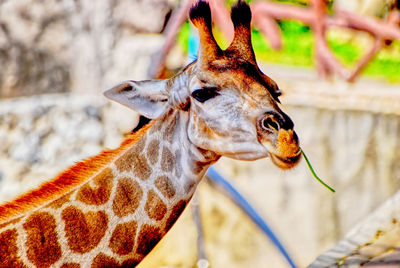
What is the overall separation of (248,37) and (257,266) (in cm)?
295

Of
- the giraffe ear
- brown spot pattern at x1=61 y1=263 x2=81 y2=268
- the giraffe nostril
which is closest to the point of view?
the giraffe nostril

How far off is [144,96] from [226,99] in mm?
374

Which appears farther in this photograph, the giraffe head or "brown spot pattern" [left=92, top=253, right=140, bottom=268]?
"brown spot pattern" [left=92, top=253, right=140, bottom=268]

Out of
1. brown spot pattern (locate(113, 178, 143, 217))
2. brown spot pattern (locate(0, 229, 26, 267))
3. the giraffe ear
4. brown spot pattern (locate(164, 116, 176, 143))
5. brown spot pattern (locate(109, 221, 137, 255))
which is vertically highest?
the giraffe ear

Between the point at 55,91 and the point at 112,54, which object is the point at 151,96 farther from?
the point at 55,91

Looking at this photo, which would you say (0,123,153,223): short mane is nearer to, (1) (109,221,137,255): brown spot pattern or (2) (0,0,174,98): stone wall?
(1) (109,221,137,255): brown spot pattern

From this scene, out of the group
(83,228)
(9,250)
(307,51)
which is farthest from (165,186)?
(307,51)

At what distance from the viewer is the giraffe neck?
1.99m

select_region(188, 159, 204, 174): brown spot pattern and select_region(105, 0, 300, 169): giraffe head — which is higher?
select_region(105, 0, 300, 169): giraffe head

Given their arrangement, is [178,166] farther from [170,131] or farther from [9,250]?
[9,250]

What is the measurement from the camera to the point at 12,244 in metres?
1.95

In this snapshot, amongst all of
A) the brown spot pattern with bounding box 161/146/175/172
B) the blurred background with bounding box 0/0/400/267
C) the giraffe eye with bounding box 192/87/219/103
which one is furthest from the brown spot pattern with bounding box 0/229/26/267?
the blurred background with bounding box 0/0/400/267

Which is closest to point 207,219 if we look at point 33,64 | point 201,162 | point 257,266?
point 257,266

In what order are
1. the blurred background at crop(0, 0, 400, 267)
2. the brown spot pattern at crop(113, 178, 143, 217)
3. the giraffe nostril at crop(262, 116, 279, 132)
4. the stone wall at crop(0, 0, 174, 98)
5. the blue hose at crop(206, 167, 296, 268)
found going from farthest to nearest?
the blue hose at crop(206, 167, 296, 268), the stone wall at crop(0, 0, 174, 98), the blurred background at crop(0, 0, 400, 267), the brown spot pattern at crop(113, 178, 143, 217), the giraffe nostril at crop(262, 116, 279, 132)
